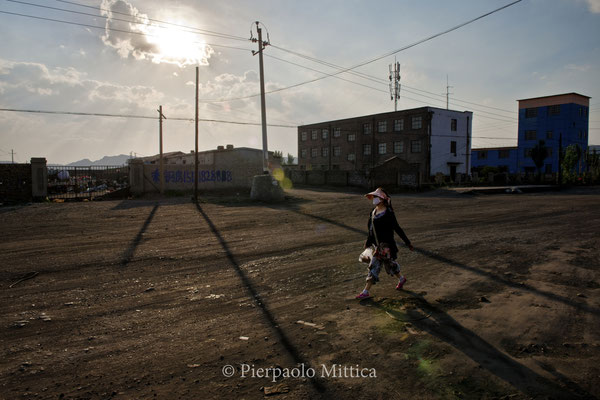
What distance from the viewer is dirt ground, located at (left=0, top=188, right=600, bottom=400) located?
329 centimetres

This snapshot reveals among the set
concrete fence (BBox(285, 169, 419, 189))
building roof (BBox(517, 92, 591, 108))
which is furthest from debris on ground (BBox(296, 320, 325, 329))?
building roof (BBox(517, 92, 591, 108))

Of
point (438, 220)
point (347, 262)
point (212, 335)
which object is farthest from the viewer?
point (438, 220)

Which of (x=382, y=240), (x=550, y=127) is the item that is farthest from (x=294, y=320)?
(x=550, y=127)

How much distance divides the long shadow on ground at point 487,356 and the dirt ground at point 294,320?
0.02m

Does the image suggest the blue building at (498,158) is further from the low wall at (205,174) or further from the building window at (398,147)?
the low wall at (205,174)

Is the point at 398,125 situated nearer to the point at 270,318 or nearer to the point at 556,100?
the point at 556,100

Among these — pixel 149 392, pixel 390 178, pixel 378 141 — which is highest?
pixel 378 141

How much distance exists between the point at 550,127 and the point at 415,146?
98.0ft

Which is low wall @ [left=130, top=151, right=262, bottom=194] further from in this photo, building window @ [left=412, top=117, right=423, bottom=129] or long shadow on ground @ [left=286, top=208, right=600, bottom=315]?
building window @ [left=412, top=117, right=423, bottom=129]

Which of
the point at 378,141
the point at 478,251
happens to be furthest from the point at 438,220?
the point at 378,141

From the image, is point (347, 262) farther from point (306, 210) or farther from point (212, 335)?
point (306, 210)

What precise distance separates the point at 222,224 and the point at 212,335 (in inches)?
348

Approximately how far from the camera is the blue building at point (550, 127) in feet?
184

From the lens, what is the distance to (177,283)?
6.26 metres
